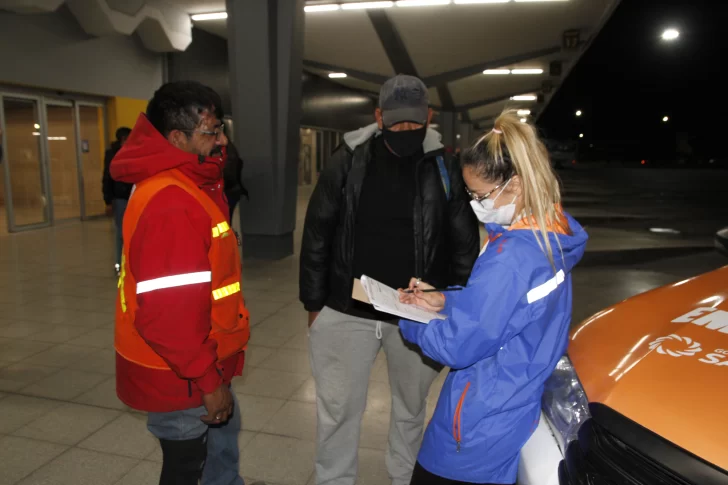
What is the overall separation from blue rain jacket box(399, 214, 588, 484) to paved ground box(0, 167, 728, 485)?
1.29 meters

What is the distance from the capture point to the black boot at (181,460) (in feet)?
6.31

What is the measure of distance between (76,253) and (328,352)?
754 cm

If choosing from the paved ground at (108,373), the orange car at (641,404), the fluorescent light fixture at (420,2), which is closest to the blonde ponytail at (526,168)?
the orange car at (641,404)

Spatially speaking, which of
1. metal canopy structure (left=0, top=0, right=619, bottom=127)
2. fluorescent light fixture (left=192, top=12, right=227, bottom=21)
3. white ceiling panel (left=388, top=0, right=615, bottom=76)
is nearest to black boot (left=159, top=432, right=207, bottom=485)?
metal canopy structure (left=0, top=0, right=619, bottom=127)

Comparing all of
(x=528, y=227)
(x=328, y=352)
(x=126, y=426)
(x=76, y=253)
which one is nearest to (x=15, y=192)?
(x=76, y=253)

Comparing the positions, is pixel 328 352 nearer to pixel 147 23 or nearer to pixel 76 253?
pixel 76 253

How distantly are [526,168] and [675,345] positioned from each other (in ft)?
2.35

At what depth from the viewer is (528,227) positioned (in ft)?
5.37

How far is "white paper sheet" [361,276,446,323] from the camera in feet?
5.59

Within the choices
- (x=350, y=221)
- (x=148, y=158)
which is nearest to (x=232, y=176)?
(x=350, y=221)

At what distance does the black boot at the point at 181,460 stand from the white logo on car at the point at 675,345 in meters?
1.55

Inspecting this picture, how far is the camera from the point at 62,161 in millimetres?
12008

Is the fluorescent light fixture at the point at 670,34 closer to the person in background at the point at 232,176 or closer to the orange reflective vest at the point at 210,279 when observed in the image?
the person in background at the point at 232,176

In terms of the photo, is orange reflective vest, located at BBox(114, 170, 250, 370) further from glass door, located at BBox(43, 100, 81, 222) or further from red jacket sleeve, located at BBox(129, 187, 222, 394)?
glass door, located at BBox(43, 100, 81, 222)
